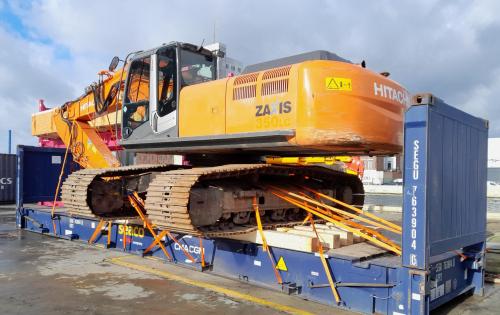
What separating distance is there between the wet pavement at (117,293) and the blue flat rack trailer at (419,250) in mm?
217

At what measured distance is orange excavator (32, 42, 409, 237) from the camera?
225 inches

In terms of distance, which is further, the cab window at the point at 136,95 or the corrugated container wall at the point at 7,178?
the corrugated container wall at the point at 7,178

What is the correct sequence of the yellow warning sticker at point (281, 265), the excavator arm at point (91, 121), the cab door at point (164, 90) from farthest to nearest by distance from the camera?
the excavator arm at point (91, 121), the cab door at point (164, 90), the yellow warning sticker at point (281, 265)

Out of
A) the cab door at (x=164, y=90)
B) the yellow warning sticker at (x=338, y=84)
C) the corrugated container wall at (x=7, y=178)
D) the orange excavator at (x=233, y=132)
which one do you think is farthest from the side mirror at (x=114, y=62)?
the corrugated container wall at (x=7, y=178)

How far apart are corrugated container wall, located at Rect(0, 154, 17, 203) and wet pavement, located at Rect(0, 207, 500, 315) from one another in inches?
592

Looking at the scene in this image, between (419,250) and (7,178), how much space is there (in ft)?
71.6

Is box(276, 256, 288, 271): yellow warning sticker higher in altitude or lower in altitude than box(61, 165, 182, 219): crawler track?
lower

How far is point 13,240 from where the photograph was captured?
10.8 meters

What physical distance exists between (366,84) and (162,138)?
3056mm

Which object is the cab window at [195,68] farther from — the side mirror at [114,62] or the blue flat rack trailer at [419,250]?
the blue flat rack trailer at [419,250]

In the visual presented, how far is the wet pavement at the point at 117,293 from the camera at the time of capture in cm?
572

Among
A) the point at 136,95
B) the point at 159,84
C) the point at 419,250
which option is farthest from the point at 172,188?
the point at 419,250

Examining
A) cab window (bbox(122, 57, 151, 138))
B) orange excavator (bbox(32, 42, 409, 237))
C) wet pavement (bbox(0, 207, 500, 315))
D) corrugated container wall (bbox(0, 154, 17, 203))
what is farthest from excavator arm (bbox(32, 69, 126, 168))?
corrugated container wall (bbox(0, 154, 17, 203))

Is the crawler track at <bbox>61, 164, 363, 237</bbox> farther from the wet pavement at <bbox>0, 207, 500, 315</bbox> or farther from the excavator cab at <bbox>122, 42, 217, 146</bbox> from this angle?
the wet pavement at <bbox>0, 207, 500, 315</bbox>
